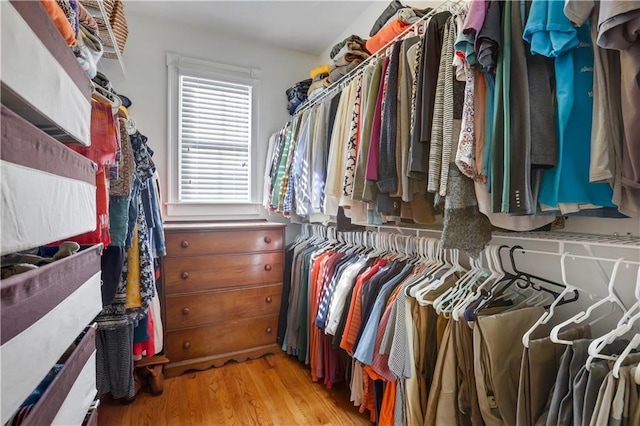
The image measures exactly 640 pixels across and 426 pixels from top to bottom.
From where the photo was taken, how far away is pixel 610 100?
2.71ft

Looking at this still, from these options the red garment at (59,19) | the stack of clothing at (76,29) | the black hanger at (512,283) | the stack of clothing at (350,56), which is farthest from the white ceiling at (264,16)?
the black hanger at (512,283)

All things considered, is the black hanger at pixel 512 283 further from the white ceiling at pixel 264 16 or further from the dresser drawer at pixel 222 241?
the white ceiling at pixel 264 16

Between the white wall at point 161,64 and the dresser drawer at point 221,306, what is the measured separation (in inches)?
37.7

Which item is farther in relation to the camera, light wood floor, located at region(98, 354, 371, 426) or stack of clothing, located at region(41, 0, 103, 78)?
light wood floor, located at region(98, 354, 371, 426)

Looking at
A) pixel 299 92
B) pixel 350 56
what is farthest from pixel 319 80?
pixel 350 56

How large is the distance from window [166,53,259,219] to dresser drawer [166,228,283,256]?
57 centimetres

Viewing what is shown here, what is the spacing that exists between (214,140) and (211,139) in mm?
26

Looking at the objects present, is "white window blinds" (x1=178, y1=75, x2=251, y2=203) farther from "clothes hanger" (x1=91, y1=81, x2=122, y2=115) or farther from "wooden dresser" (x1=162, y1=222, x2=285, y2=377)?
"clothes hanger" (x1=91, y1=81, x2=122, y2=115)

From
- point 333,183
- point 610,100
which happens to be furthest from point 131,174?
point 610,100

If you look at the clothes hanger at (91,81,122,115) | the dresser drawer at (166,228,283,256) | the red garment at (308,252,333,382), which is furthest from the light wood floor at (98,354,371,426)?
the clothes hanger at (91,81,122,115)

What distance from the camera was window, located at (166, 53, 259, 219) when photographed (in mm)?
2643

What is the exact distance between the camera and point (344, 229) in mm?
1956

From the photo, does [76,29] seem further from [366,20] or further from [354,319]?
[366,20]

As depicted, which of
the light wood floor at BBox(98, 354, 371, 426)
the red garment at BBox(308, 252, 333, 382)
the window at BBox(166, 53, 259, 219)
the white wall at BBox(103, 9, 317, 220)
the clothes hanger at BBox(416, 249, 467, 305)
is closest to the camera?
the clothes hanger at BBox(416, 249, 467, 305)
